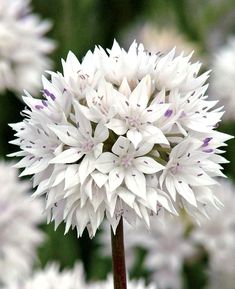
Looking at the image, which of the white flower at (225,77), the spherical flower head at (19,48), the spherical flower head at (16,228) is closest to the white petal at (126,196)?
the spherical flower head at (16,228)

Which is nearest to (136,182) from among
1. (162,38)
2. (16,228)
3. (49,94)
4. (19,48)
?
(49,94)

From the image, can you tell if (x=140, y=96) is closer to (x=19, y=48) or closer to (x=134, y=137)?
(x=134, y=137)

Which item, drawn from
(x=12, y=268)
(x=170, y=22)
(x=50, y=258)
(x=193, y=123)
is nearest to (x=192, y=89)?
(x=193, y=123)

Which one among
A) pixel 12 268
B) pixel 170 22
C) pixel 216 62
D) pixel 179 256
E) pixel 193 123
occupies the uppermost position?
pixel 170 22

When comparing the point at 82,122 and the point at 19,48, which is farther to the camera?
the point at 19,48

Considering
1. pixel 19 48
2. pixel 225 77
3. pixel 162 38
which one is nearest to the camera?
pixel 19 48

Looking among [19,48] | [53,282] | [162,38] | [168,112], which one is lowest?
[53,282]

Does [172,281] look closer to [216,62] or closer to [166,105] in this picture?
[216,62]

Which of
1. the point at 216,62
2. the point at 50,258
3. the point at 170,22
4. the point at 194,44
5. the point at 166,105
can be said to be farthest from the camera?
the point at 170,22
